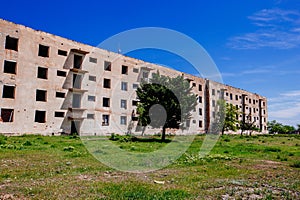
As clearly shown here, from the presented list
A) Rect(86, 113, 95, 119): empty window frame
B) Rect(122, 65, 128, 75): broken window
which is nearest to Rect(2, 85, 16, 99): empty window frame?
Rect(86, 113, 95, 119): empty window frame

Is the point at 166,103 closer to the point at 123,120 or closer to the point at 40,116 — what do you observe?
the point at 123,120

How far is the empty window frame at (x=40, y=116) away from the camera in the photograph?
37.1 m

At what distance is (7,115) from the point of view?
110ft

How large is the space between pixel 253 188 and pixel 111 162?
7416mm

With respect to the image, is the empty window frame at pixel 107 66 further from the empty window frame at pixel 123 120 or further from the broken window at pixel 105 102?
the empty window frame at pixel 123 120

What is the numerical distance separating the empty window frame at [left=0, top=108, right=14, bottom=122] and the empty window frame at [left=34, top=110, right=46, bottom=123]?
3515mm

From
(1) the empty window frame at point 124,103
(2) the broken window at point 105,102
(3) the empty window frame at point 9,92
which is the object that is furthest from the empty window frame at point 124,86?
(3) the empty window frame at point 9,92

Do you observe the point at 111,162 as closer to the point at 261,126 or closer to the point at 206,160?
the point at 206,160

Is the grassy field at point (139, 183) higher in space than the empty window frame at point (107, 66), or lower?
lower

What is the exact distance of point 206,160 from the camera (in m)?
15.2

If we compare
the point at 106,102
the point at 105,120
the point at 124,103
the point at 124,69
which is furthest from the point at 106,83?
the point at 105,120

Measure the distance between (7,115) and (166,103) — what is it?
67.1ft

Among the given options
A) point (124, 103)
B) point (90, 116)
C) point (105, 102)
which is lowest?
point (90, 116)

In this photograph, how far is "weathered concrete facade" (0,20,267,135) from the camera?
34.3m
